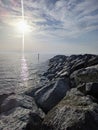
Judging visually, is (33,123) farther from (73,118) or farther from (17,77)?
(17,77)

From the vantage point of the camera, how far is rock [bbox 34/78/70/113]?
34.4ft

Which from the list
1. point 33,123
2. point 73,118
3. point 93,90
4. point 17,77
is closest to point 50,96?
point 93,90

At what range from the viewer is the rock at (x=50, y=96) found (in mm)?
10484

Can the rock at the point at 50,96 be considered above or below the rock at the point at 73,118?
below

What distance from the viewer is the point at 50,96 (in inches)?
425

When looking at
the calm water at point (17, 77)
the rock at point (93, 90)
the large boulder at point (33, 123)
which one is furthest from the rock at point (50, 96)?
the calm water at point (17, 77)

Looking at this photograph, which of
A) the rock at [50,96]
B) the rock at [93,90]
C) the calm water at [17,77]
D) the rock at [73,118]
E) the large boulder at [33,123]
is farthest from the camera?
the calm water at [17,77]

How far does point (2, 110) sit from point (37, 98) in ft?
9.94

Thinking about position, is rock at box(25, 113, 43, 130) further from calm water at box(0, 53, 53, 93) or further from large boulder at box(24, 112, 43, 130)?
calm water at box(0, 53, 53, 93)

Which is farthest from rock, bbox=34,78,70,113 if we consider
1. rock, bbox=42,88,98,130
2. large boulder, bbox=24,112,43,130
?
rock, bbox=42,88,98,130

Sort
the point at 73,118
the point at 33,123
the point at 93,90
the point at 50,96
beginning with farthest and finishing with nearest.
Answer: the point at 50,96
the point at 93,90
the point at 33,123
the point at 73,118

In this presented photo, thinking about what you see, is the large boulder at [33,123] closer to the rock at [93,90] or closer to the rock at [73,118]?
the rock at [73,118]

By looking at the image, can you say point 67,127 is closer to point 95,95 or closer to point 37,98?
point 95,95

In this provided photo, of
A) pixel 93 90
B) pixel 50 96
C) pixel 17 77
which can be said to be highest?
pixel 93 90
